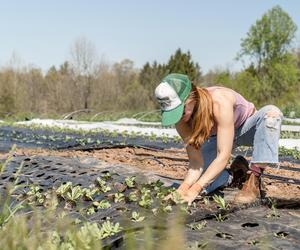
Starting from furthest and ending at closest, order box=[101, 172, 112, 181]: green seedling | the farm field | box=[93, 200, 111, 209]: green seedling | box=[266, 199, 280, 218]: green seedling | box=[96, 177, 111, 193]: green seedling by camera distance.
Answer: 1. box=[101, 172, 112, 181]: green seedling
2. box=[96, 177, 111, 193]: green seedling
3. box=[93, 200, 111, 209]: green seedling
4. box=[266, 199, 280, 218]: green seedling
5. the farm field

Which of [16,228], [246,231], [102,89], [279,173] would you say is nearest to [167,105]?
[246,231]

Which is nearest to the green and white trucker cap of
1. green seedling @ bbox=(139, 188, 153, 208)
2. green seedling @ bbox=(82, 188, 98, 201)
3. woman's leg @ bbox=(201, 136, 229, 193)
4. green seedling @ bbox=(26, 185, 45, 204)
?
green seedling @ bbox=(139, 188, 153, 208)

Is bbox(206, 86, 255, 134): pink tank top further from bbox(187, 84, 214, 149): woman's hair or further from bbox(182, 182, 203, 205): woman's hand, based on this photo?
bbox(182, 182, 203, 205): woman's hand

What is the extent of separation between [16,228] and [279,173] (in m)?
4.78

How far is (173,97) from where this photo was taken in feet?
10.8

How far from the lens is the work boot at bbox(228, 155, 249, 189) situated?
13.9ft

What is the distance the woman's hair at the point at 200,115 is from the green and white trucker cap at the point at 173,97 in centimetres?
8

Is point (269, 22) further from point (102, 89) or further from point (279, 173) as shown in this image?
point (279, 173)

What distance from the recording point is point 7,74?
26.2 metres

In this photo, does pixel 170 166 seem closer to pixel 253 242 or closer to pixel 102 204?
pixel 102 204

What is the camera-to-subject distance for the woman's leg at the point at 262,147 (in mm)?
3668

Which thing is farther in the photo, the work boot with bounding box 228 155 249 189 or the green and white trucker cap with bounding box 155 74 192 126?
the work boot with bounding box 228 155 249 189

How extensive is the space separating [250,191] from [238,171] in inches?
22.7

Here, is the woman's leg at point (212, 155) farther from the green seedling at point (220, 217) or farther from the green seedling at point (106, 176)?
the green seedling at point (106, 176)
